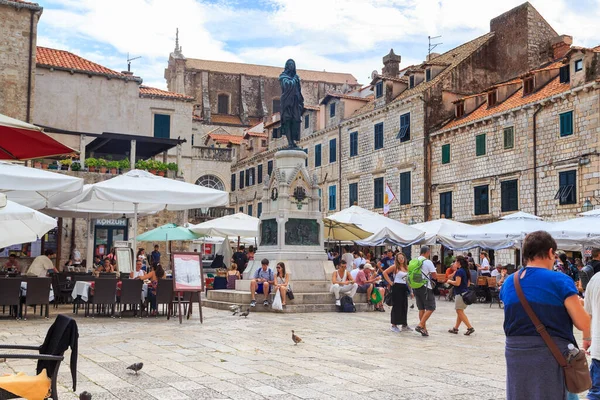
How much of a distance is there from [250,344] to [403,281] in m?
3.47

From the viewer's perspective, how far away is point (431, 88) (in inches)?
1287

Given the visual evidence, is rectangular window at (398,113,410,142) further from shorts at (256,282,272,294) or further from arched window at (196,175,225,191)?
shorts at (256,282,272,294)

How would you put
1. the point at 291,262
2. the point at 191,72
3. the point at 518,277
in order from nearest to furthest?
1. the point at 518,277
2. the point at 291,262
3. the point at 191,72

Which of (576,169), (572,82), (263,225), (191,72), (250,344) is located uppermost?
(191,72)

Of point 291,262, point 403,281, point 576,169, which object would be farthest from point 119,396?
point 576,169

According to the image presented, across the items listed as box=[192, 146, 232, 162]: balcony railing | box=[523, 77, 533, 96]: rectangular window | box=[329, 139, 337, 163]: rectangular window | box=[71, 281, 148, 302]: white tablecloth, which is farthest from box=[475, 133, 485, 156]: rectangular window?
box=[192, 146, 232, 162]: balcony railing

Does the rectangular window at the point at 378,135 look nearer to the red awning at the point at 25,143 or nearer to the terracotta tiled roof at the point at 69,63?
the terracotta tiled roof at the point at 69,63

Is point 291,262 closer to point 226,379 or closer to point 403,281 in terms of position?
point 403,281

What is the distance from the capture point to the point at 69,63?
109ft

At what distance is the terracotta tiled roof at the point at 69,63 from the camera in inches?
1266

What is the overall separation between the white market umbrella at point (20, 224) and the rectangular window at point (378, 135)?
1052 inches

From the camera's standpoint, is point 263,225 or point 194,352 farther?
point 263,225

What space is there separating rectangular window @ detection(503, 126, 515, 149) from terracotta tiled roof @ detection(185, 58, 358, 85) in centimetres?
4089

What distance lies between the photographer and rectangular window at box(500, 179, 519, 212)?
27750 millimetres
